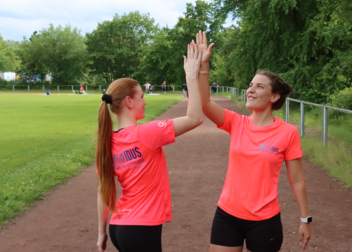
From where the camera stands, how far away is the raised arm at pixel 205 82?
277 cm

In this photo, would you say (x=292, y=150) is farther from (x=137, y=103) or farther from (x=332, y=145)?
(x=332, y=145)

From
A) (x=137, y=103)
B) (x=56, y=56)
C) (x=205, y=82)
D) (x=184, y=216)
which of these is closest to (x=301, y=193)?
(x=205, y=82)

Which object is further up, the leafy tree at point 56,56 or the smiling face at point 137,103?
the leafy tree at point 56,56

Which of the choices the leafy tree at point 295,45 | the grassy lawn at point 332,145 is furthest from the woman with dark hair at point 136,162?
the leafy tree at point 295,45

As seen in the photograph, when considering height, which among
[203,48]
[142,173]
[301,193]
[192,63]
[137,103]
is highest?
[203,48]

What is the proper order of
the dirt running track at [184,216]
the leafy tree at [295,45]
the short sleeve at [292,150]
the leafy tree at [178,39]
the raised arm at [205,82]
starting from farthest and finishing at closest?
the leafy tree at [178,39] < the leafy tree at [295,45] < the dirt running track at [184,216] < the short sleeve at [292,150] < the raised arm at [205,82]

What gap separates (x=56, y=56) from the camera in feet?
258

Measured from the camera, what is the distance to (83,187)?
779 centimetres

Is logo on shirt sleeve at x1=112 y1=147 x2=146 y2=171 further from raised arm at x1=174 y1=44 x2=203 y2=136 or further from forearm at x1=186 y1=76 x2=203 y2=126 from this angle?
forearm at x1=186 y1=76 x2=203 y2=126

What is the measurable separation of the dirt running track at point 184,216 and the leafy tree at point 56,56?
71.0 m

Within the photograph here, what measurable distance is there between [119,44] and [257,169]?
256 feet

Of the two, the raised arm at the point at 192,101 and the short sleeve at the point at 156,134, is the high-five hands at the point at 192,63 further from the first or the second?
the short sleeve at the point at 156,134

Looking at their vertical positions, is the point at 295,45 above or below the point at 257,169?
above

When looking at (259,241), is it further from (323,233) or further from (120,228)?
(323,233)
